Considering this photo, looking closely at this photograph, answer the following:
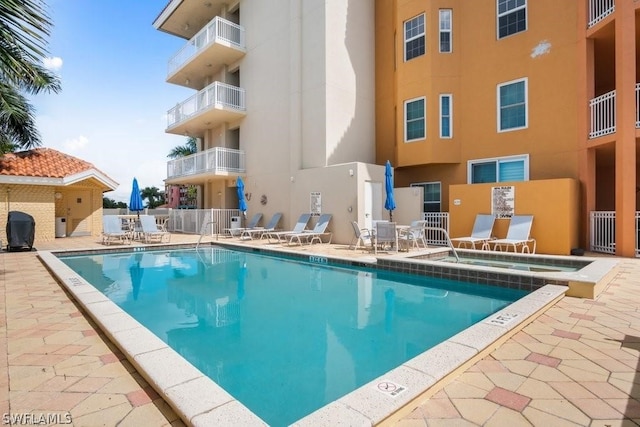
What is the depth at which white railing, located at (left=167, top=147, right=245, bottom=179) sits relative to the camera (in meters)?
17.1

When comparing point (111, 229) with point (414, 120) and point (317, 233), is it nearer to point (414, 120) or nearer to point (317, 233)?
point (317, 233)

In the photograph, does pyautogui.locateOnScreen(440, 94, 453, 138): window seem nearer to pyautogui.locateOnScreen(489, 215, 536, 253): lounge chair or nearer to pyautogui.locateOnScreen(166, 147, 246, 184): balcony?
pyautogui.locateOnScreen(489, 215, 536, 253): lounge chair

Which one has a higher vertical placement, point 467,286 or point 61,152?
point 61,152

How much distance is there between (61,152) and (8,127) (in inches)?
96.0

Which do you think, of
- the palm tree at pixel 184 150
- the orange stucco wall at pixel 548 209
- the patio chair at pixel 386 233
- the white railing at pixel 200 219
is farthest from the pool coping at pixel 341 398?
the palm tree at pixel 184 150

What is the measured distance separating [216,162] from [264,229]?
449cm

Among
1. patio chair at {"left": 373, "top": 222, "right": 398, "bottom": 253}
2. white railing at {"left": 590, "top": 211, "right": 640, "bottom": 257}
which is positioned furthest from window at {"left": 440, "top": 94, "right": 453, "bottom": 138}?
white railing at {"left": 590, "top": 211, "right": 640, "bottom": 257}

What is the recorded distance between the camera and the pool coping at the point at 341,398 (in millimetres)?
2205

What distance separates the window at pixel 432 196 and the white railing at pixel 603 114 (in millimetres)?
5117

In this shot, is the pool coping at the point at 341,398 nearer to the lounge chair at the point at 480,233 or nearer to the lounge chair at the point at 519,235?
the lounge chair at the point at 519,235

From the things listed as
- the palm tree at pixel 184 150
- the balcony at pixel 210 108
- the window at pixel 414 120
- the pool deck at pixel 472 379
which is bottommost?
the pool deck at pixel 472 379

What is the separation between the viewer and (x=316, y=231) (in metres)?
13.2

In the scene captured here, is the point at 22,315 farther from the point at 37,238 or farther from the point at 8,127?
the point at 8,127

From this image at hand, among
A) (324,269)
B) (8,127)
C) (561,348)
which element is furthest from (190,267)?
(8,127)
